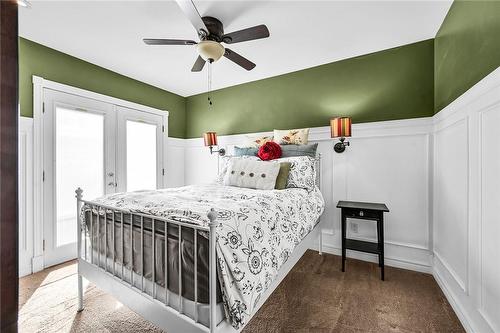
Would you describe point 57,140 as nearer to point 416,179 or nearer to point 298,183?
point 298,183

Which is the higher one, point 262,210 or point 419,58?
point 419,58

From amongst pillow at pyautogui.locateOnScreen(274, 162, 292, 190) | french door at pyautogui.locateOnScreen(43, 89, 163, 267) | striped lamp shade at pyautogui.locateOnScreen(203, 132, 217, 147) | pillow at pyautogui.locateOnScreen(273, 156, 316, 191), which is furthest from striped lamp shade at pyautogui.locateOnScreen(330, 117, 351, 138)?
french door at pyautogui.locateOnScreen(43, 89, 163, 267)

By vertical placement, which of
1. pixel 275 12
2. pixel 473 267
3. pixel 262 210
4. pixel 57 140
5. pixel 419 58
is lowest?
pixel 473 267

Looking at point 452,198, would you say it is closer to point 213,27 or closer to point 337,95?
point 337,95

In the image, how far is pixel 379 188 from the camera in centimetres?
271

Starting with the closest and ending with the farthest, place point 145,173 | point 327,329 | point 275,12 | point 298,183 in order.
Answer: point 327,329 < point 275,12 < point 298,183 < point 145,173

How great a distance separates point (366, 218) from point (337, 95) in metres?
1.64

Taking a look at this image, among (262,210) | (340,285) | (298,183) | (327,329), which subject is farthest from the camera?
(298,183)

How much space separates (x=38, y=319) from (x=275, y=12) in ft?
10.6

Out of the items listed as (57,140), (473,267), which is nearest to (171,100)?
(57,140)

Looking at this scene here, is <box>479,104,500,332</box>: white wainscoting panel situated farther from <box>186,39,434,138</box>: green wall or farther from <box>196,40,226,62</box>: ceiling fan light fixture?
<box>196,40,226,62</box>: ceiling fan light fixture

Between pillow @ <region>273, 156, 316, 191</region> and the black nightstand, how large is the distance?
46 cm

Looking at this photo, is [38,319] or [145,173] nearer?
[38,319]

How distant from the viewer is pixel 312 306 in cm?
189
